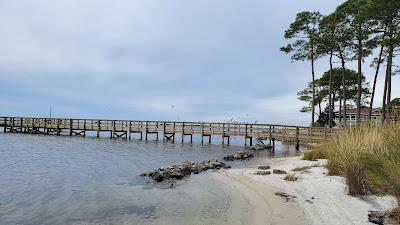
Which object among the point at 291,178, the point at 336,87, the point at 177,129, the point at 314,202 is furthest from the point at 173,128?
the point at 314,202

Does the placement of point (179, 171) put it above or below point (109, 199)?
above

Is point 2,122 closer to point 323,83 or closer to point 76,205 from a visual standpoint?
point 323,83

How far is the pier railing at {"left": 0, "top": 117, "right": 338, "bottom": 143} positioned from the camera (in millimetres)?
31172

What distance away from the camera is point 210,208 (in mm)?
9578

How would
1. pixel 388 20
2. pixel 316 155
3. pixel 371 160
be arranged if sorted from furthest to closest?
pixel 388 20 < pixel 316 155 < pixel 371 160

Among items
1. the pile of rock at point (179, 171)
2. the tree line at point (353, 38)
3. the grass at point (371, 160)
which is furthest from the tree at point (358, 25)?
the grass at point (371, 160)

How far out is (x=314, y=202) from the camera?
29.8 feet

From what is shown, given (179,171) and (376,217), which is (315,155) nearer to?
(179,171)

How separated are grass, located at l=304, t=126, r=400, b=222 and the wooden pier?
15.5 metres

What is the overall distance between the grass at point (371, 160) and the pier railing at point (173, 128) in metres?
15.7

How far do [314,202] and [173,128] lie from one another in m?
36.4

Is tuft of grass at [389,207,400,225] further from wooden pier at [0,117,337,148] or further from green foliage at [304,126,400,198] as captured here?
wooden pier at [0,117,337,148]

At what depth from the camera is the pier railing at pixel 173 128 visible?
1227 inches

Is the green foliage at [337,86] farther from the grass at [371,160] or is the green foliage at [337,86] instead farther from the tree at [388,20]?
the grass at [371,160]
